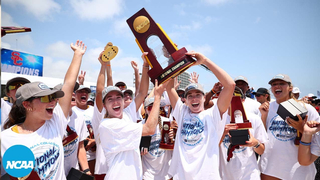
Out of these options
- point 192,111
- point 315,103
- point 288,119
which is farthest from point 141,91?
point 315,103

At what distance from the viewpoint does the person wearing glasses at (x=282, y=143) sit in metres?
3.20

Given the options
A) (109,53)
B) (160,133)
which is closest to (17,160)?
(109,53)

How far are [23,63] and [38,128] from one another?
23979 mm

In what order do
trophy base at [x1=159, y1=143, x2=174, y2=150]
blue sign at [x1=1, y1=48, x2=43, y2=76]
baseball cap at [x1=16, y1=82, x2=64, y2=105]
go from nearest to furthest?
baseball cap at [x1=16, y1=82, x2=64, y2=105] → trophy base at [x1=159, y1=143, x2=174, y2=150] → blue sign at [x1=1, y1=48, x2=43, y2=76]

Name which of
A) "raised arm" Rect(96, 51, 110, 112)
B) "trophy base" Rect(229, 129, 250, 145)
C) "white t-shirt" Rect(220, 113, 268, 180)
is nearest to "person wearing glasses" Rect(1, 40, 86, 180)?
"raised arm" Rect(96, 51, 110, 112)

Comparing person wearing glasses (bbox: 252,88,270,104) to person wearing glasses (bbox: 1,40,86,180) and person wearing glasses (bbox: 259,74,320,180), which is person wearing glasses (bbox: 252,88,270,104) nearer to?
person wearing glasses (bbox: 259,74,320,180)

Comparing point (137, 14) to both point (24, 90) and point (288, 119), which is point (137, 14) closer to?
point (24, 90)

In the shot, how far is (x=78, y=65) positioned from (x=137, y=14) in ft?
3.84

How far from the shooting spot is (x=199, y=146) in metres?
2.75

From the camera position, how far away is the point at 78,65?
8.58ft

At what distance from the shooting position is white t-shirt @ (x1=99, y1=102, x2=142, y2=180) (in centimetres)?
245

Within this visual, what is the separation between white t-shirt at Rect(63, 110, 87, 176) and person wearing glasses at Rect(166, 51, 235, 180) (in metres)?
1.61

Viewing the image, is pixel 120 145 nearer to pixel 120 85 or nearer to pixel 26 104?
pixel 26 104

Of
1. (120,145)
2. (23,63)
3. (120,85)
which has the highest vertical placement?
(23,63)
